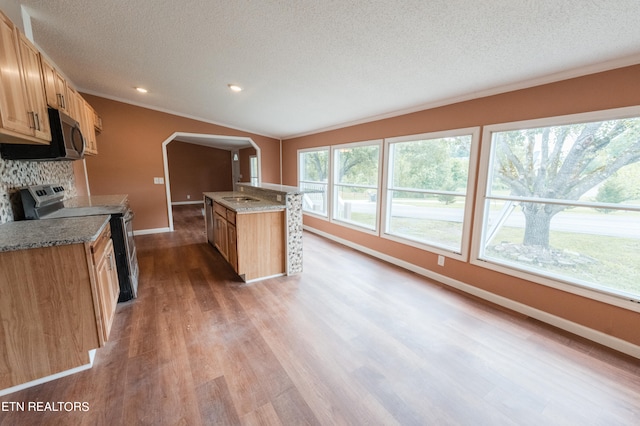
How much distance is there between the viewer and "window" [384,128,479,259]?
3.02m

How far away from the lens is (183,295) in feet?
9.39

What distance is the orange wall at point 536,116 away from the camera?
1993 millimetres

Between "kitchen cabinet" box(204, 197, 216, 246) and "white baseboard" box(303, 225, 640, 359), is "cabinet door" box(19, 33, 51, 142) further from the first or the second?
"white baseboard" box(303, 225, 640, 359)

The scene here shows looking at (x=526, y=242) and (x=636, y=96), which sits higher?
(x=636, y=96)

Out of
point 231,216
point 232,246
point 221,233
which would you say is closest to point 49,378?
point 232,246

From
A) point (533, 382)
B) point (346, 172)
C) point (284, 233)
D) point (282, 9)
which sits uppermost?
point (282, 9)

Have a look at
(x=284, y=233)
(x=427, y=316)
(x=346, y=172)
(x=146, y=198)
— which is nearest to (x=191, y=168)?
(x=146, y=198)

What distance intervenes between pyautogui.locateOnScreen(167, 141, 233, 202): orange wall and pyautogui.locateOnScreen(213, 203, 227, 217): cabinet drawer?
21.8 ft

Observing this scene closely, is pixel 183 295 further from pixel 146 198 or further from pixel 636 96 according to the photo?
pixel 636 96

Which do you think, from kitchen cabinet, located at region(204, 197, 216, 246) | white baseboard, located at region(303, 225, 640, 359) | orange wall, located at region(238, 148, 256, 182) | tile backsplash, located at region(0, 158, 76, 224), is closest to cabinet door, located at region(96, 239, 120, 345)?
tile backsplash, located at region(0, 158, 76, 224)

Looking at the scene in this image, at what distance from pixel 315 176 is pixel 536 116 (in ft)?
13.1

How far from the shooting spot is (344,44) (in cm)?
213

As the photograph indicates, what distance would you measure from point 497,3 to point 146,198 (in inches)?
240

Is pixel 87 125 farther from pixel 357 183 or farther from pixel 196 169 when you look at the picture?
pixel 196 169
